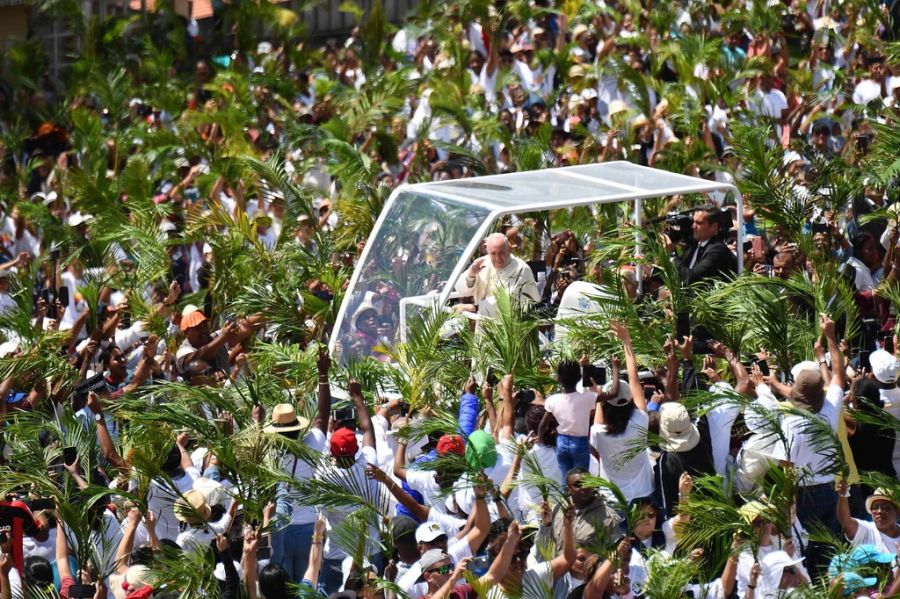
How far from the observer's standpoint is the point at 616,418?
9039 millimetres

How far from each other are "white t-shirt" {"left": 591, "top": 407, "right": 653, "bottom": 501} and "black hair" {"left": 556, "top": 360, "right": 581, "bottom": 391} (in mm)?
363

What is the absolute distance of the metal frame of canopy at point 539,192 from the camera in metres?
11.2

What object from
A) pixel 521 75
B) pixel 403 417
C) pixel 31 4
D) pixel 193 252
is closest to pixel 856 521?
pixel 403 417

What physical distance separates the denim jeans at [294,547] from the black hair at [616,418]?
1.78m

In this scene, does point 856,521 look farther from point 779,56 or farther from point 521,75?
→ point 521,75

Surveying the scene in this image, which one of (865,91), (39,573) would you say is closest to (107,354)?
(39,573)

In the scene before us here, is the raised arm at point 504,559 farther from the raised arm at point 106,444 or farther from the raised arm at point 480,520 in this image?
the raised arm at point 106,444

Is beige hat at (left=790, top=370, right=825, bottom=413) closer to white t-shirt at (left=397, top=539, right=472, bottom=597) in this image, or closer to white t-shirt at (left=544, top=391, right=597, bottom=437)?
white t-shirt at (left=544, top=391, right=597, bottom=437)

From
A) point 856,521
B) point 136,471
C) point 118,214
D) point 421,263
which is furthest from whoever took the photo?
point 118,214

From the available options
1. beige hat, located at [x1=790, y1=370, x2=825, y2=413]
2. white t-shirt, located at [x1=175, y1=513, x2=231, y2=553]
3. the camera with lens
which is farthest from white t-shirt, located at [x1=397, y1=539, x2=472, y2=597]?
the camera with lens

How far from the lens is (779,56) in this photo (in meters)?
17.4

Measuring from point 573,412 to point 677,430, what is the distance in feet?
2.08

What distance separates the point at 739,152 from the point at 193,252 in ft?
17.0

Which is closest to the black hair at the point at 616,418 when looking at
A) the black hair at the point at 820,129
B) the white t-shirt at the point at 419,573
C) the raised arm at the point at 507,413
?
the raised arm at the point at 507,413
